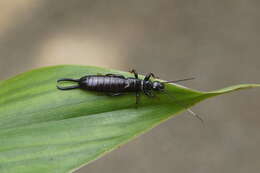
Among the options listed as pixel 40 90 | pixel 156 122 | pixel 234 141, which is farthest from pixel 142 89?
pixel 234 141

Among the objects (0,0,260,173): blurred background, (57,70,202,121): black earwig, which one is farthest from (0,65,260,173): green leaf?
(0,0,260,173): blurred background


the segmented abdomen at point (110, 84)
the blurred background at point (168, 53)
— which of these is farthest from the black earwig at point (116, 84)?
the blurred background at point (168, 53)

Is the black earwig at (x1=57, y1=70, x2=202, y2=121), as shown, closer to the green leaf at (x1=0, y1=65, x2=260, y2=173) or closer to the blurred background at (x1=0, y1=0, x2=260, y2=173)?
the green leaf at (x1=0, y1=65, x2=260, y2=173)

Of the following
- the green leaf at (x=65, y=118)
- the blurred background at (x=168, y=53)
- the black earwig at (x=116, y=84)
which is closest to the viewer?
the green leaf at (x=65, y=118)

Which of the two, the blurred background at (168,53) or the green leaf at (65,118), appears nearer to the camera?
the green leaf at (65,118)

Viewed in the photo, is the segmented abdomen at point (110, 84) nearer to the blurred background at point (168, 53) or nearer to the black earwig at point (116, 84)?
the black earwig at point (116, 84)

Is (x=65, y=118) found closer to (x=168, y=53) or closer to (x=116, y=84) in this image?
(x=116, y=84)

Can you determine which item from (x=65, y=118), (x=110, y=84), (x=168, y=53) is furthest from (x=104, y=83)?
(x=168, y=53)
